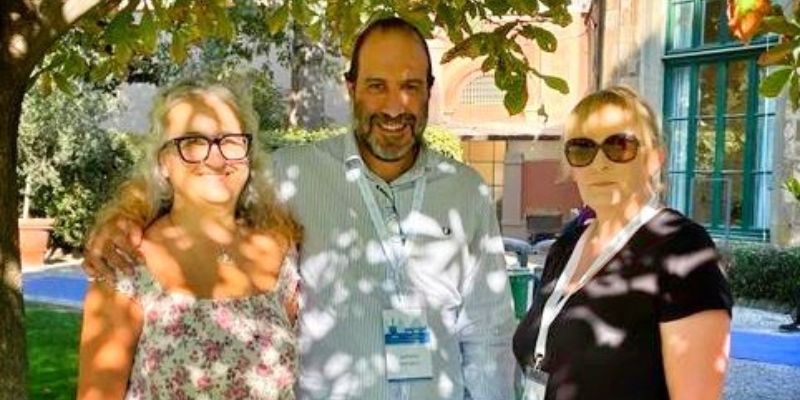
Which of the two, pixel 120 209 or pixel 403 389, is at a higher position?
pixel 120 209

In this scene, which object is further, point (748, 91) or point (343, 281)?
point (748, 91)

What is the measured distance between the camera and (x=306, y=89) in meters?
19.5

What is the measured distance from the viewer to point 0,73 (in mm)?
3172

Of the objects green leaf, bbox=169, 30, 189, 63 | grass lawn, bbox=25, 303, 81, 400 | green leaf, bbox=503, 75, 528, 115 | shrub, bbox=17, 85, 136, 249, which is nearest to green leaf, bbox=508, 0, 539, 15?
green leaf, bbox=503, 75, 528, 115

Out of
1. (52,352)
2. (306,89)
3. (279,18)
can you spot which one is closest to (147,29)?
(279,18)

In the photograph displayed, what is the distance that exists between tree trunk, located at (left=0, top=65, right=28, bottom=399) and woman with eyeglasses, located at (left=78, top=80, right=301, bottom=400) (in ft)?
3.87

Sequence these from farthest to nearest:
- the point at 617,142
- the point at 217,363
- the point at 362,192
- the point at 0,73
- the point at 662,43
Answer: the point at 662,43, the point at 0,73, the point at 362,192, the point at 617,142, the point at 217,363

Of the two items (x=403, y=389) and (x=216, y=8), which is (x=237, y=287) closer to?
(x=403, y=389)

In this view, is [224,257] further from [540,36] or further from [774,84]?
[540,36]

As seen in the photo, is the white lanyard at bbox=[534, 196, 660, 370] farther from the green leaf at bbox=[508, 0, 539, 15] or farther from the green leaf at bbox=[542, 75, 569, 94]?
the green leaf at bbox=[508, 0, 539, 15]

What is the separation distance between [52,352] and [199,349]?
23.1ft

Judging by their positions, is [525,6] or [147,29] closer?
[147,29]

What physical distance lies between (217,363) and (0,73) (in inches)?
56.3

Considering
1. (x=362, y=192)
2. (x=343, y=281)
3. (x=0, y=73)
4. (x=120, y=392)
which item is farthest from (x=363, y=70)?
(x=0, y=73)
